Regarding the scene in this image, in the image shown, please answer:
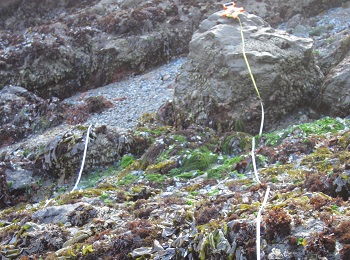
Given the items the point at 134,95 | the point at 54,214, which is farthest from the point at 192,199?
the point at 134,95

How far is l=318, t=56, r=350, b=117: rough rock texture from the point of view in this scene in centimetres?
1227

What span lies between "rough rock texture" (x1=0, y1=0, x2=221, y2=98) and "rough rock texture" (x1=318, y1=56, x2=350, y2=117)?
9.40 m

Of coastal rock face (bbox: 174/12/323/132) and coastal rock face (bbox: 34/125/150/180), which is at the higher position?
coastal rock face (bbox: 174/12/323/132)

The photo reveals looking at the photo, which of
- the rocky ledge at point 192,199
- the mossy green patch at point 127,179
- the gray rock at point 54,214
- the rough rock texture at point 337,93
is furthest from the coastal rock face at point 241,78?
the gray rock at point 54,214

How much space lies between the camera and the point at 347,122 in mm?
11227

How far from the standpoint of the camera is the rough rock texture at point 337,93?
1227cm

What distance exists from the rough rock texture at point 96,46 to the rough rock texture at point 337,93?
30.8 feet

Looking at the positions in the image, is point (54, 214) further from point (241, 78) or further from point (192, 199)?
point (241, 78)

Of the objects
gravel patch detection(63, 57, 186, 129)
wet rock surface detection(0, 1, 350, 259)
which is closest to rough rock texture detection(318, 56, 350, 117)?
wet rock surface detection(0, 1, 350, 259)

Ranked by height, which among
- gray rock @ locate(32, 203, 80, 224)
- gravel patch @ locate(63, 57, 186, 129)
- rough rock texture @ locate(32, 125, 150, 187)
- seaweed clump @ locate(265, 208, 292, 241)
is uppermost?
seaweed clump @ locate(265, 208, 292, 241)

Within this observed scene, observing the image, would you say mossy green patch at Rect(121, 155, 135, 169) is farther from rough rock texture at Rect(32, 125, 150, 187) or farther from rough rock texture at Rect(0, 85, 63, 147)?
rough rock texture at Rect(0, 85, 63, 147)

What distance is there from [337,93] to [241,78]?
8.09 ft

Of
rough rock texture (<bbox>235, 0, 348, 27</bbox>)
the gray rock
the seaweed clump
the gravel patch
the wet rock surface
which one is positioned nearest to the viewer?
the seaweed clump

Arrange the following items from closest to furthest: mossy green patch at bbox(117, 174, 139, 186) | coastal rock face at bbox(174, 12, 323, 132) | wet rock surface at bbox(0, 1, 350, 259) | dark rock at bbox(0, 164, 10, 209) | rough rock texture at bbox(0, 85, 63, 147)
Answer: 1. wet rock surface at bbox(0, 1, 350, 259)
2. mossy green patch at bbox(117, 174, 139, 186)
3. dark rock at bbox(0, 164, 10, 209)
4. coastal rock face at bbox(174, 12, 323, 132)
5. rough rock texture at bbox(0, 85, 63, 147)
